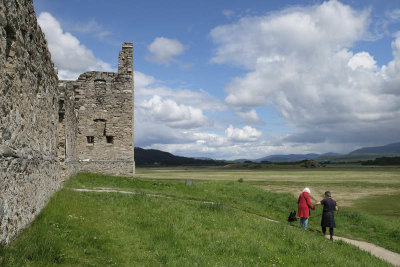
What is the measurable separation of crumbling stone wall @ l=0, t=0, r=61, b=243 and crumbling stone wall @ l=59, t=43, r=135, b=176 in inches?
737

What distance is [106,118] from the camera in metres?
30.6

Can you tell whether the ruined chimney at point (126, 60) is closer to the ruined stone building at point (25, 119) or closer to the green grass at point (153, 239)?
the ruined stone building at point (25, 119)

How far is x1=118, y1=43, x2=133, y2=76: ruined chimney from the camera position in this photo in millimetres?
31250

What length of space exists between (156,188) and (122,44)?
14737 millimetres

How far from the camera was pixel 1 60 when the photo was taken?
6648 millimetres

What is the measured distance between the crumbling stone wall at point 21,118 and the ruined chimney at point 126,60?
19.6m

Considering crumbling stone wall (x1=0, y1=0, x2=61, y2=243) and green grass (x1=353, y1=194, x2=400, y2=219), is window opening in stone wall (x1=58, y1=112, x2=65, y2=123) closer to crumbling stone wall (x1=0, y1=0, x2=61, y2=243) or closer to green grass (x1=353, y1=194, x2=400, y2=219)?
crumbling stone wall (x1=0, y1=0, x2=61, y2=243)

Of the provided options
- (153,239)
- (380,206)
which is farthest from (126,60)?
(380,206)

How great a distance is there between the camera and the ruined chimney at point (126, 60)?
31.2 metres

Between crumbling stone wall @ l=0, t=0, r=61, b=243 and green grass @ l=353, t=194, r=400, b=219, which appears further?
green grass @ l=353, t=194, r=400, b=219

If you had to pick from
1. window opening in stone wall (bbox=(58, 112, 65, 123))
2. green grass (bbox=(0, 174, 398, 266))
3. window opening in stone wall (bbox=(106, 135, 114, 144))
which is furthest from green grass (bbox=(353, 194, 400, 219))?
window opening in stone wall (bbox=(58, 112, 65, 123))

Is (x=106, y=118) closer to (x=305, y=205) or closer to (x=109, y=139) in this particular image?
(x=109, y=139)

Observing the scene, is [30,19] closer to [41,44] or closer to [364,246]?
[41,44]

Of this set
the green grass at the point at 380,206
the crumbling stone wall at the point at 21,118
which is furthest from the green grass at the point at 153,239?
the green grass at the point at 380,206
